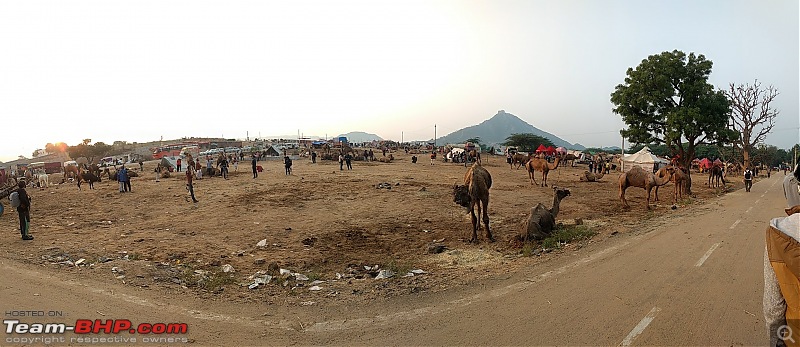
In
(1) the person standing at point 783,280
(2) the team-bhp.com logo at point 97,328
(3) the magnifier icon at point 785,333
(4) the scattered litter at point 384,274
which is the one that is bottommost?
(4) the scattered litter at point 384,274

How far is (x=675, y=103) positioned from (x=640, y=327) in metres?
23.4

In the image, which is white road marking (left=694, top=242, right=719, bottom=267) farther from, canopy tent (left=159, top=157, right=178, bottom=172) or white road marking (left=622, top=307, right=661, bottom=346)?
canopy tent (left=159, top=157, right=178, bottom=172)

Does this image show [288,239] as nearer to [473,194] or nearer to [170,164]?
[473,194]

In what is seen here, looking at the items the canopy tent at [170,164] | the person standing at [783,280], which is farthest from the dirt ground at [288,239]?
the canopy tent at [170,164]

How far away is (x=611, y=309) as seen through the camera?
18.7 feet

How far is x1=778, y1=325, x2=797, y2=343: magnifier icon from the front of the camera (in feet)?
9.08

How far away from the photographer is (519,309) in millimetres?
5930

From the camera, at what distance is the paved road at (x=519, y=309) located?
5074 mm

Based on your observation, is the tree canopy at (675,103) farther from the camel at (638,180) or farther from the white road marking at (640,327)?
the white road marking at (640,327)

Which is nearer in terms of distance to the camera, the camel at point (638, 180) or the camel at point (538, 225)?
the camel at point (538, 225)
